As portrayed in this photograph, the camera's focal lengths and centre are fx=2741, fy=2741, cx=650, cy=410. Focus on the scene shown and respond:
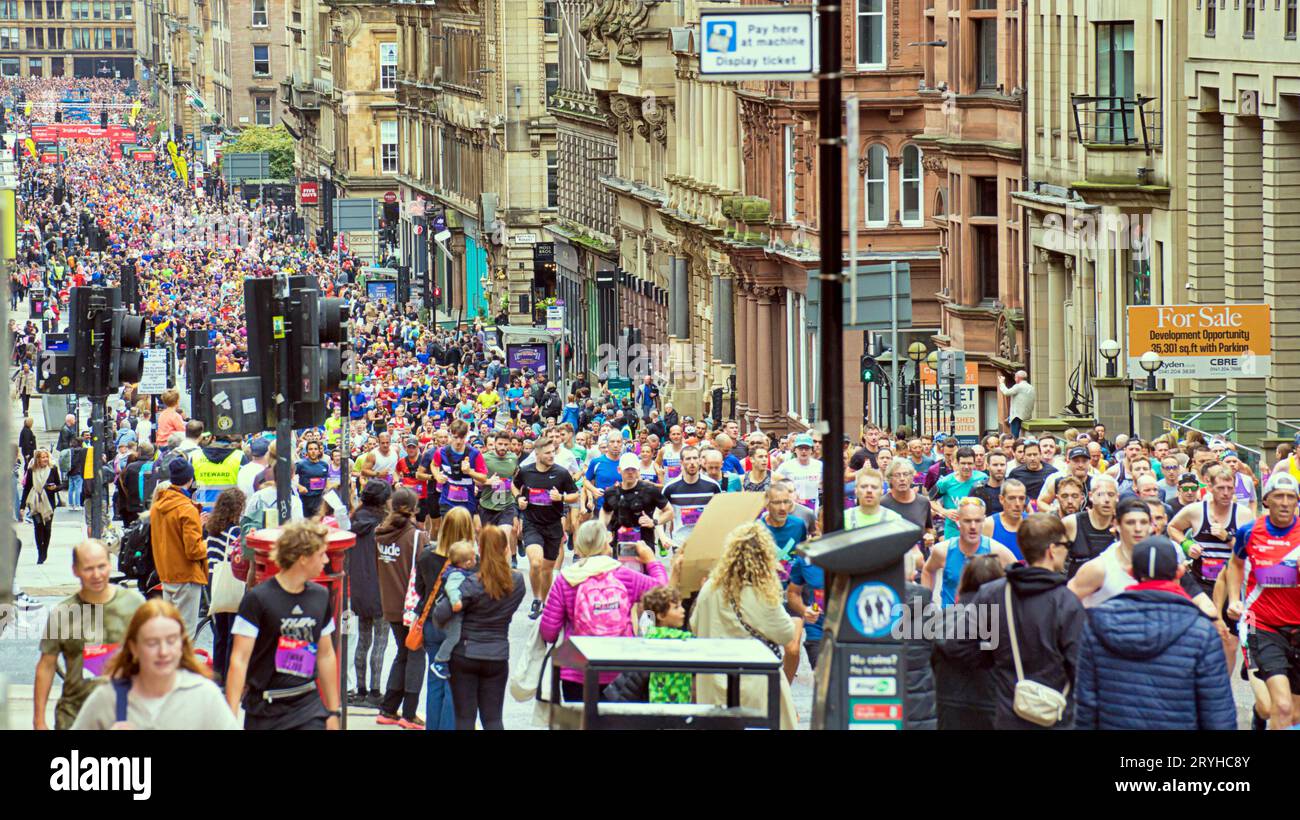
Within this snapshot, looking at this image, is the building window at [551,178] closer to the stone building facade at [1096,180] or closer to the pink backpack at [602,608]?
the stone building facade at [1096,180]

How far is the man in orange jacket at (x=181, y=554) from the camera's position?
682 inches

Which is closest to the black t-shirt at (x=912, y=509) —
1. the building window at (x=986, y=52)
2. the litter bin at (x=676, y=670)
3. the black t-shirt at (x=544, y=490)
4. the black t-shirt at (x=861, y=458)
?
the black t-shirt at (x=544, y=490)

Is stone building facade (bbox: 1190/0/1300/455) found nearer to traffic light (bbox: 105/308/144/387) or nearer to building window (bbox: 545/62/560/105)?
traffic light (bbox: 105/308/144/387)

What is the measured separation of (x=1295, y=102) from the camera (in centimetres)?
3481

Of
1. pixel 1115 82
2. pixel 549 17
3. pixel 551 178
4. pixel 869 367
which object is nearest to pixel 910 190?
pixel 869 367

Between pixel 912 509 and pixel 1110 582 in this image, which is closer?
pixel 1110 582

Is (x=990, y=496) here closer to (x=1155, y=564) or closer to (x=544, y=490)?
(x=544, y=490)

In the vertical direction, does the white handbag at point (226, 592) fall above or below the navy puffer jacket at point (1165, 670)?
below

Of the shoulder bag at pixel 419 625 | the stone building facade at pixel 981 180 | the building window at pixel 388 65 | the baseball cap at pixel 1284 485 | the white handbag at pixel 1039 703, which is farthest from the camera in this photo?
the building window at pixel 388 65

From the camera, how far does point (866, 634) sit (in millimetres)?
11367

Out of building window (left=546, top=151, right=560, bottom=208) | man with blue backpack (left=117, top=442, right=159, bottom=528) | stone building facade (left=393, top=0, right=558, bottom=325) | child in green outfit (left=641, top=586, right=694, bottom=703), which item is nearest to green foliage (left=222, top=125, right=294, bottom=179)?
stone building facade (left=393, top=0, right=558, bottom=325)

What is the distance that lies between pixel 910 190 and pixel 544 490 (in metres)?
29.9

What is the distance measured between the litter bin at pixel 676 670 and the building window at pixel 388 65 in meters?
109
